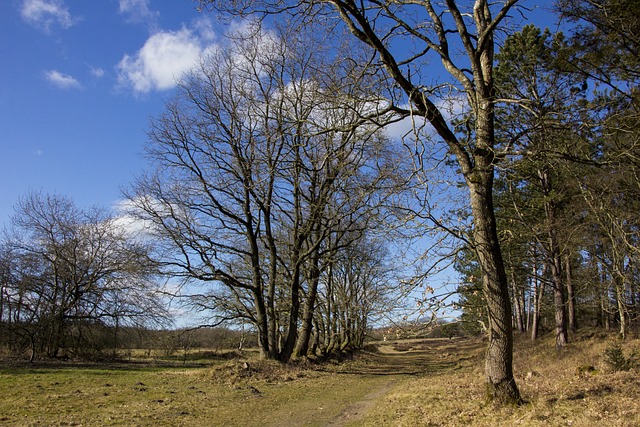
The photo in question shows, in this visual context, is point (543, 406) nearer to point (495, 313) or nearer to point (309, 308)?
point (495, 313)

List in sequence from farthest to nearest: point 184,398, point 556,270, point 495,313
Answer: point 556,270, point 184,398, point 495,313

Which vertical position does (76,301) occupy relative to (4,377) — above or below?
above

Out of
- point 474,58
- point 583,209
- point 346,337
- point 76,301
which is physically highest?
point 474,58

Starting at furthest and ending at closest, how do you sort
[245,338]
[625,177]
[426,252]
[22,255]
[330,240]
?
[22,255] < [330,240] < [245,338] < [625,177] < [426,252]

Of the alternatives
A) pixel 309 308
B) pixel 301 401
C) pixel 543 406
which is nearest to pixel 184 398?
pixel 301 401

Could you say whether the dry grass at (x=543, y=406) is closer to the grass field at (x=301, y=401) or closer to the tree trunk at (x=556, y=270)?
the grass field at (x=301, y=401)

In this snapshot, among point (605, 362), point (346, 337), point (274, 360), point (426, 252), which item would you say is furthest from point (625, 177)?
point (346, 337)

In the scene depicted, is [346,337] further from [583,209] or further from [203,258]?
[583,209]

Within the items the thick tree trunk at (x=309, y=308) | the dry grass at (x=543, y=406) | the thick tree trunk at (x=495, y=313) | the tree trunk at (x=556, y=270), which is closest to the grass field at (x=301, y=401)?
the dry grass at (x=543, y=406)

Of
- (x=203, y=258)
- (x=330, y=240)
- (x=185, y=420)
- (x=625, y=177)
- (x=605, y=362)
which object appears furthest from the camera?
(x=330, y=240)

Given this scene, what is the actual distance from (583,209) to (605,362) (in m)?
6.58

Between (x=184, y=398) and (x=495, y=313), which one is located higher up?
(x=495, y=313)

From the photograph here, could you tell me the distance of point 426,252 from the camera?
23.1 ft

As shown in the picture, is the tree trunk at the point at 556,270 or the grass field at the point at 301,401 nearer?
the grass field at the point at 301,401
